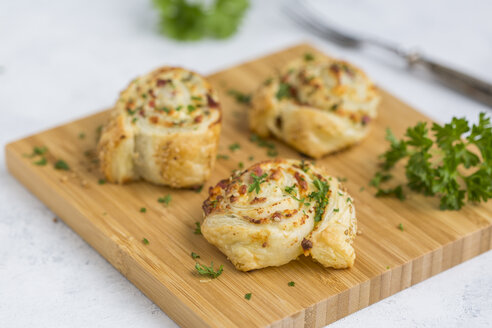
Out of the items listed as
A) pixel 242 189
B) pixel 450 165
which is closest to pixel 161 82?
pixel 242 189

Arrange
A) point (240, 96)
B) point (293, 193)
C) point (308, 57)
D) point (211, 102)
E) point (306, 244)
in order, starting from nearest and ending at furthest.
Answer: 1. point (306, 244)
2. point (293, 193)
3. point (211, 102)
4. point (240, 96)
5. point (308, 57)

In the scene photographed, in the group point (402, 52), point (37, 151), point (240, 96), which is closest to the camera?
point (37, 151)

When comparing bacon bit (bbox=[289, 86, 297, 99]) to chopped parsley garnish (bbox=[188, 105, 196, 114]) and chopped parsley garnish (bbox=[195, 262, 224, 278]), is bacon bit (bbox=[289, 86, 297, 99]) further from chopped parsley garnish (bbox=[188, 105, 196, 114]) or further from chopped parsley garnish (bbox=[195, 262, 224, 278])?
chopped parsley garnish (bbox=[195, 262, 224, 278])

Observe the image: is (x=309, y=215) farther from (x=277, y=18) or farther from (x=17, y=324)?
(x=277, y=18)

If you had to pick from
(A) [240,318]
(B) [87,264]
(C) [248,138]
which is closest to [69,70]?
(C) [248,138]

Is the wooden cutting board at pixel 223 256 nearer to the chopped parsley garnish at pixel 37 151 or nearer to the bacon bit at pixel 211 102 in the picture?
the chopped parsley garnish at pixel 37 151

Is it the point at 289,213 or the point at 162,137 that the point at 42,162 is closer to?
the point at 162,137
